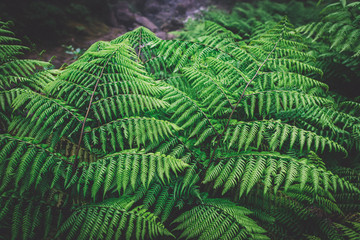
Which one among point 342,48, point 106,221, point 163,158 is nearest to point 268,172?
point 163,158

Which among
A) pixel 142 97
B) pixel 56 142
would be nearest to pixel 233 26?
pixel 142 97

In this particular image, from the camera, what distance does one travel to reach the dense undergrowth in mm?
1084

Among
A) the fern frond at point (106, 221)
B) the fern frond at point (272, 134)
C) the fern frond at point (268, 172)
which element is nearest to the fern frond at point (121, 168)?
the fern frond at point (106, 221)

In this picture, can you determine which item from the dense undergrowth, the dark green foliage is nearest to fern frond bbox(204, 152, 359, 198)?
the dense undergrowth

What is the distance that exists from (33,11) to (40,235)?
6.40 m

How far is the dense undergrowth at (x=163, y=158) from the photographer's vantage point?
108 cm

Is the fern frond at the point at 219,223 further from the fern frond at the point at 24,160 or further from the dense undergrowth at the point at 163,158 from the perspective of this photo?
the fern frond at the point at 24,160

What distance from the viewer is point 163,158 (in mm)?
1177

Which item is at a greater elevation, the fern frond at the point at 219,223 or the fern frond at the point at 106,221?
the fern frond at the point at 106,221

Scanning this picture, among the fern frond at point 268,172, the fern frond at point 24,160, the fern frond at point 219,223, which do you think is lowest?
the fern frond at point 219,223

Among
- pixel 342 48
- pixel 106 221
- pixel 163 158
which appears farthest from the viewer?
pixel 342 48

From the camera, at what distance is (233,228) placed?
3.50 feet

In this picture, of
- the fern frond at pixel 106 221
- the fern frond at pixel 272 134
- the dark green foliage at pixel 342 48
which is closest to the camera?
the fern frond at pixel 106 221

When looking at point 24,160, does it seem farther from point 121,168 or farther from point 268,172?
point 268,172
